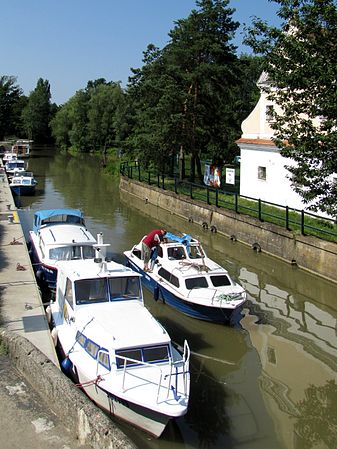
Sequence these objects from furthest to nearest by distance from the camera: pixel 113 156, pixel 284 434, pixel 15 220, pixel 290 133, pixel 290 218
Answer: pixel 113 156
pixel 15 220
pixel 290 218
pixel 290 133
pixel 284 434

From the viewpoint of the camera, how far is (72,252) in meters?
17.4

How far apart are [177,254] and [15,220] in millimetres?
11697

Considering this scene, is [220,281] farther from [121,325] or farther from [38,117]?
[38,117]

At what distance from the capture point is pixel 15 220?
84.1ft

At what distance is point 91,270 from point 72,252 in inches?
201

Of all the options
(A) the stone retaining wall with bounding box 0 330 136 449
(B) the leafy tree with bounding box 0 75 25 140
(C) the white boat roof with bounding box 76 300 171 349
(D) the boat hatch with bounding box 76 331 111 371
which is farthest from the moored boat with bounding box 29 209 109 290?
(B) the leafy tree with bounding box 0 75 25 140

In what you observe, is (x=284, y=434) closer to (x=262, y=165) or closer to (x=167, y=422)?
(x=167, y=422)

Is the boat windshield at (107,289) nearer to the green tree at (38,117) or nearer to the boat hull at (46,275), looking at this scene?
the boat hull at (46,275)

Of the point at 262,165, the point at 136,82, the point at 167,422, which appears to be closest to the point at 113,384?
the point at 167,422

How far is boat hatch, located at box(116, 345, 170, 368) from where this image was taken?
9.66 m

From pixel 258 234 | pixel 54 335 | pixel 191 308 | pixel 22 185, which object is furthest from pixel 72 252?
pixel 22 185

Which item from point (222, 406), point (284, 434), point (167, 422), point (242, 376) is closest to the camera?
point (167, 422)

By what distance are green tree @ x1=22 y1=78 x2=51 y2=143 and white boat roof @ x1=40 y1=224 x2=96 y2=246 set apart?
10477cm

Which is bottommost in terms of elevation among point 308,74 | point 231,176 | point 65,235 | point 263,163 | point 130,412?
point 130,412
